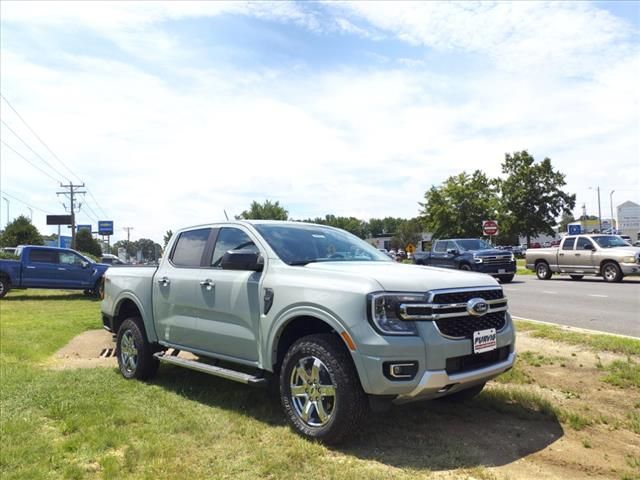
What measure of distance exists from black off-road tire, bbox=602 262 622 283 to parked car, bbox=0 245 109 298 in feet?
59.5

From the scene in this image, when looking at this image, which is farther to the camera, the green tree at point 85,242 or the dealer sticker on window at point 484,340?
the green tree at point 85,242

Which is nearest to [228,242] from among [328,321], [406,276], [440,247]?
[328,321]

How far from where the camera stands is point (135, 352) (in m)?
6.36

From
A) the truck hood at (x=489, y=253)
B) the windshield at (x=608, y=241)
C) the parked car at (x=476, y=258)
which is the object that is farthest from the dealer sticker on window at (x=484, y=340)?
the windshield at (x=608, y=241)

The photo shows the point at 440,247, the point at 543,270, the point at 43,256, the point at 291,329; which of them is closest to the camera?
the point at 291,329

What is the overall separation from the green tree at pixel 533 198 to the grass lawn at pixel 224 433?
2031 inches

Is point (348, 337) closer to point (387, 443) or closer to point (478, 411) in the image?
point (387, 443)

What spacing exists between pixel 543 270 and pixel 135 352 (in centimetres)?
1885

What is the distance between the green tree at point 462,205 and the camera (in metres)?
57.7

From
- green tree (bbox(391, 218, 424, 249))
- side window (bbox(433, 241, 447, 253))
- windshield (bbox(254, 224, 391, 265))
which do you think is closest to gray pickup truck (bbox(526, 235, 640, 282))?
side window (bbox(433, 241, 447, 253))

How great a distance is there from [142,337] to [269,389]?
1712 mm

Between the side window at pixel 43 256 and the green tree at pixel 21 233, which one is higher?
the green tree at pixel 21 233

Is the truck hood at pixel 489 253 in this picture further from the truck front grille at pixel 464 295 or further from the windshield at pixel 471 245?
the truck front grille at pixel 464 295

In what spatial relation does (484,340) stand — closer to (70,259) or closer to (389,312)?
(389,312)
